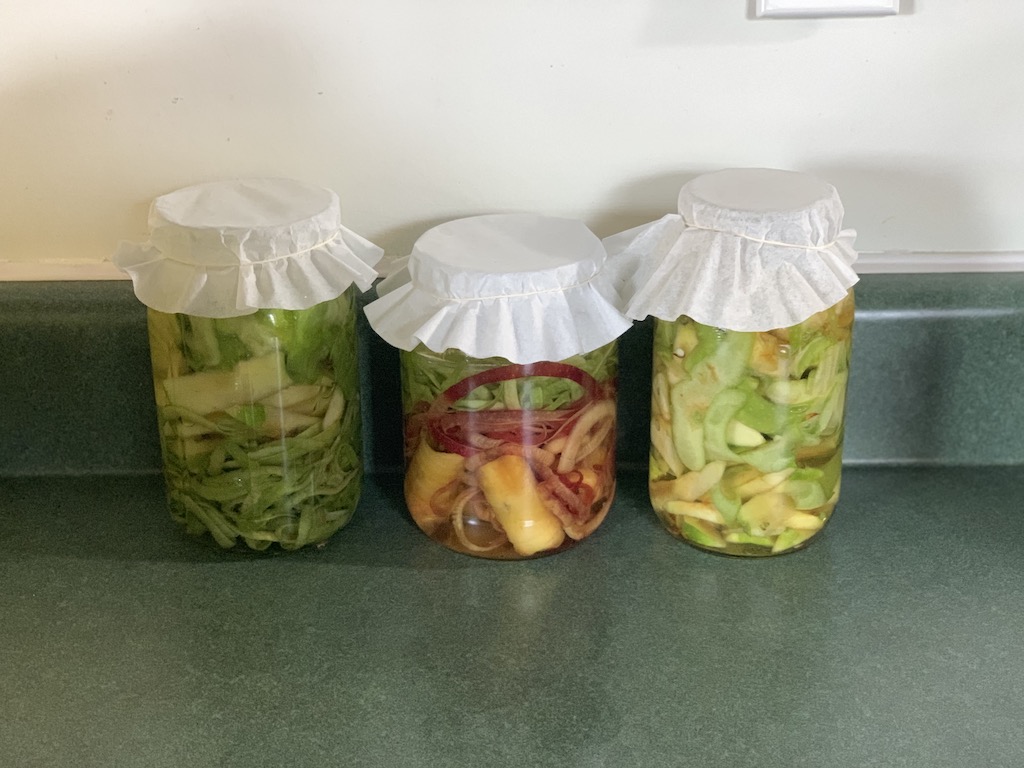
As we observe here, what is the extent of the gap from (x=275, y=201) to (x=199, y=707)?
0.34 meters

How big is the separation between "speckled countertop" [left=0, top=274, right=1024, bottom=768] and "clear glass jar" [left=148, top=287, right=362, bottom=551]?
0.11ft

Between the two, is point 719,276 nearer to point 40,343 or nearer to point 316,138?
point 316,138

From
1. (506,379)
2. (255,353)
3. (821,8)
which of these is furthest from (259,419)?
(821,8)

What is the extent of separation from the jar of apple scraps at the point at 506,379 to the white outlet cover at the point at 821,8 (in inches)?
8.2

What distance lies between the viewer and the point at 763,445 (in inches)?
30.2

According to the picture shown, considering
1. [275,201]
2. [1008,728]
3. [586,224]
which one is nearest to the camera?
[1008,728]

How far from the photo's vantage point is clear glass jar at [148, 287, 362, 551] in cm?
75

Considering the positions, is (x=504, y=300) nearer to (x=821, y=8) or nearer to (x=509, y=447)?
(x=509, y=447)

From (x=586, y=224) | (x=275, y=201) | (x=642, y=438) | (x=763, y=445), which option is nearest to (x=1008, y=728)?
(x=763, y=445)

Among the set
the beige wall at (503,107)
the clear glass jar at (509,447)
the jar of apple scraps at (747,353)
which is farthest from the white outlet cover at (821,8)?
the clear glass jar at (509,447)

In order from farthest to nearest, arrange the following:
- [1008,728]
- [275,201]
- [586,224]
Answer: [586,224] → [275,201] → [1008,728]

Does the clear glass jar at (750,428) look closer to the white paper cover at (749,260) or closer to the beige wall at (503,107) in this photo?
the white paper cover at (749,260)

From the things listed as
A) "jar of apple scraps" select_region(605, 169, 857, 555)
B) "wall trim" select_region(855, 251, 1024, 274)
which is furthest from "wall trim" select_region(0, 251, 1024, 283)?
"jar of apple scraps" select_region(605, 169, 857, 555)

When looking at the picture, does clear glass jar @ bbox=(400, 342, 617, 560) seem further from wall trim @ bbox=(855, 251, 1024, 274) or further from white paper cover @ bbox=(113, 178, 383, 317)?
Result: wall trim @ bbox=(855, 251, 1024, 274)
